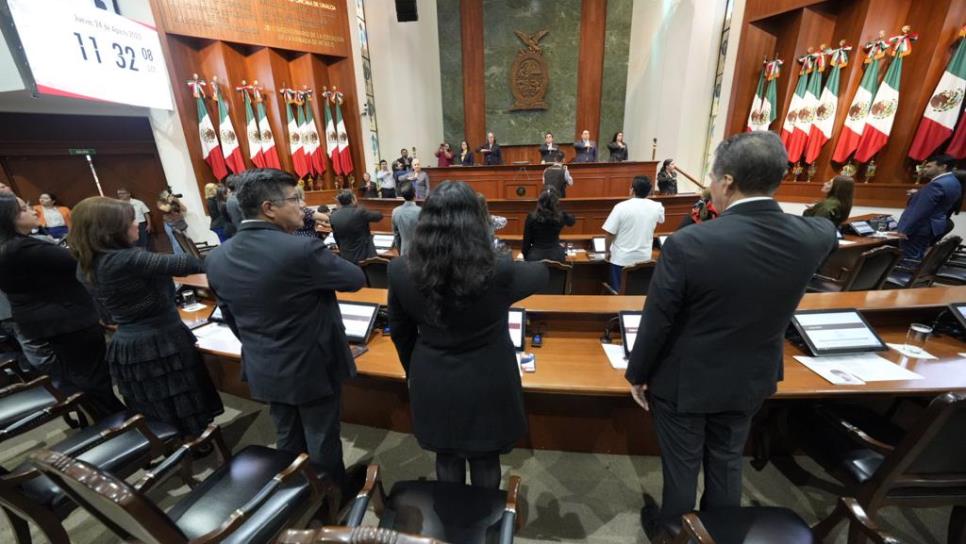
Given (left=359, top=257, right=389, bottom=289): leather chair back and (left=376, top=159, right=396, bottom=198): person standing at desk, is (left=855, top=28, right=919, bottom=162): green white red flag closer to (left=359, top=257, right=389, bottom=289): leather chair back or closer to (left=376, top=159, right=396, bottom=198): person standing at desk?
(left=359, top=257, right=389, bottom=289): leather chair back

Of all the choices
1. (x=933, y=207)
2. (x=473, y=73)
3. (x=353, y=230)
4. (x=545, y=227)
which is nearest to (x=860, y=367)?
(x=545, y=227)

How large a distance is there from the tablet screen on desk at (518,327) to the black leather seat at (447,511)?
0.79 m

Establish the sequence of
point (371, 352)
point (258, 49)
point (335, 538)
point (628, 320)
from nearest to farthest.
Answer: point (335, 538) < point (628, 320) < point (371, 352) < point (258, 49)

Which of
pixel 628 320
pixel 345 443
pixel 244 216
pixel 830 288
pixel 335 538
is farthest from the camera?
pixel 830 288

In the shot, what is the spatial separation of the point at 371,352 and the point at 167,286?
1.12 meters

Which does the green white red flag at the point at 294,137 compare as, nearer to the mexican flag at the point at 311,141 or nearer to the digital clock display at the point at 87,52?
the mexican flag at the point at 311,141

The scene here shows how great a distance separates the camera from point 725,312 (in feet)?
3.53

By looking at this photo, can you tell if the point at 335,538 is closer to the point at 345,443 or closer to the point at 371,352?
the point at 371,352

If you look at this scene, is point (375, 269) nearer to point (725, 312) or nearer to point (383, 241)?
point (383, 241)

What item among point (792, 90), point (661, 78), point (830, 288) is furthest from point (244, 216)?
point (661, 78)

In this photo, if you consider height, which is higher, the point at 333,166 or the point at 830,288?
the point at 333,166

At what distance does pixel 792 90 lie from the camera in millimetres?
6383

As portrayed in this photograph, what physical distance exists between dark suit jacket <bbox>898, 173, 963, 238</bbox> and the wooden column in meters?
8.84

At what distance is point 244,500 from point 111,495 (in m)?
0.54
